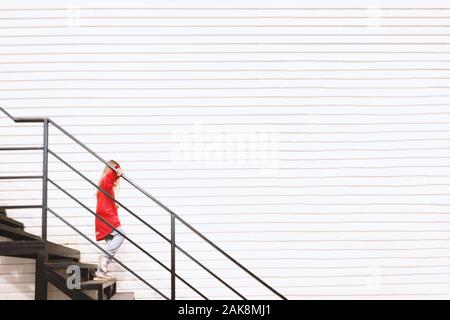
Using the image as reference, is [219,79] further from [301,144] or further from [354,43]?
[354,43]

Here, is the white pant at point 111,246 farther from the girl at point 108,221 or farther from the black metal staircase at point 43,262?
the black metal staircase at point 43,262

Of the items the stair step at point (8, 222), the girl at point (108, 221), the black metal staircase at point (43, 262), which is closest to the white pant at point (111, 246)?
the girl at point (108, 221)

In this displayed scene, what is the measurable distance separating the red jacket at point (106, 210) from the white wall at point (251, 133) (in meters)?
0.63

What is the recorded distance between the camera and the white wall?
4.65 m

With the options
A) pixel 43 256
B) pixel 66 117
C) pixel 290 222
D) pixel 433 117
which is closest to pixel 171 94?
pixel 66 117

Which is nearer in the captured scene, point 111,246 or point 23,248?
point 23,248

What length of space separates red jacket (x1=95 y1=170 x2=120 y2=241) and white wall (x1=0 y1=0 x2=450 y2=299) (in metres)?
0.63

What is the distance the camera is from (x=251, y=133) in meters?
4.73

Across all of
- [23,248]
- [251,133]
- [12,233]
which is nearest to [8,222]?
[12,233]

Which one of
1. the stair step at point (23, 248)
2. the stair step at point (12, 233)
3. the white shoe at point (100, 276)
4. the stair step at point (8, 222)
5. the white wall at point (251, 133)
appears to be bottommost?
the white shoe at point (100, 276)

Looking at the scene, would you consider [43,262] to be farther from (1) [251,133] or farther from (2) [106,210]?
(1) [251,133]

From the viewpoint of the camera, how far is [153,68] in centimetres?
475

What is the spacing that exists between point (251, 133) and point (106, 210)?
1.68m

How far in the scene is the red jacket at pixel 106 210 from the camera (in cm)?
395
